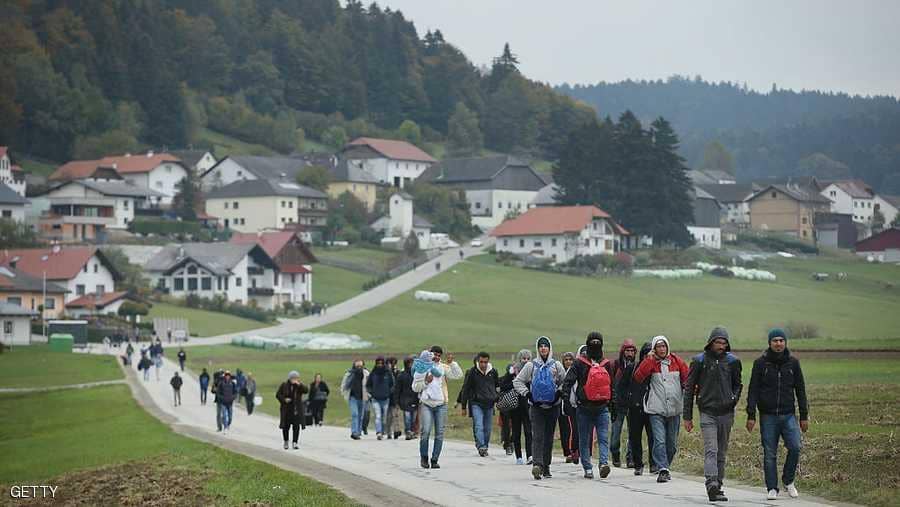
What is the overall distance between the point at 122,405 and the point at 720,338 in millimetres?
32901

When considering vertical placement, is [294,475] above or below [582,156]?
below

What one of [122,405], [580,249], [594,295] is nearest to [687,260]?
[580,249]

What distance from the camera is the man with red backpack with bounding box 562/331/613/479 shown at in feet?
67.3

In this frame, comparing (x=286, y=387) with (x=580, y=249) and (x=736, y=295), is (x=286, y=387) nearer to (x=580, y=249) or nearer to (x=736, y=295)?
(x=736, y=295)

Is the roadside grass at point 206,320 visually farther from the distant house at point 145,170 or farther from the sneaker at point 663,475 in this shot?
the sneaker at point 663,475

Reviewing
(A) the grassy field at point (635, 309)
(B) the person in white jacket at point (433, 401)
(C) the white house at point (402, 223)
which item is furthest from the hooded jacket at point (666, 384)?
(C) the white house at point (402, 223)

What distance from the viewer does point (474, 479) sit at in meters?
21.2

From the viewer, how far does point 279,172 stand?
6142 inches

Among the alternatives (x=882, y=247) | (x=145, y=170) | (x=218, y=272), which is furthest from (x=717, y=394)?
(x=145, y=170)

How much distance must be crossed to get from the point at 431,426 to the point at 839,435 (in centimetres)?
A: 662

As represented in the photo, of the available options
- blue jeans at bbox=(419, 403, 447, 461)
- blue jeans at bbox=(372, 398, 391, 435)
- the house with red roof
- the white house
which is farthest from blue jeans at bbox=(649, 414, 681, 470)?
the white house

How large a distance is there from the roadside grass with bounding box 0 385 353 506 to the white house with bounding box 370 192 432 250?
91064mm

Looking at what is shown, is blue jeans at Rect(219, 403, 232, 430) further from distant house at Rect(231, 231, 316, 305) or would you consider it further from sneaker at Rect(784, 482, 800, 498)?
distant house at Rect(231, 231, 316, 305)

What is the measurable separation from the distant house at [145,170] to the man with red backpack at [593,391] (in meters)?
126
